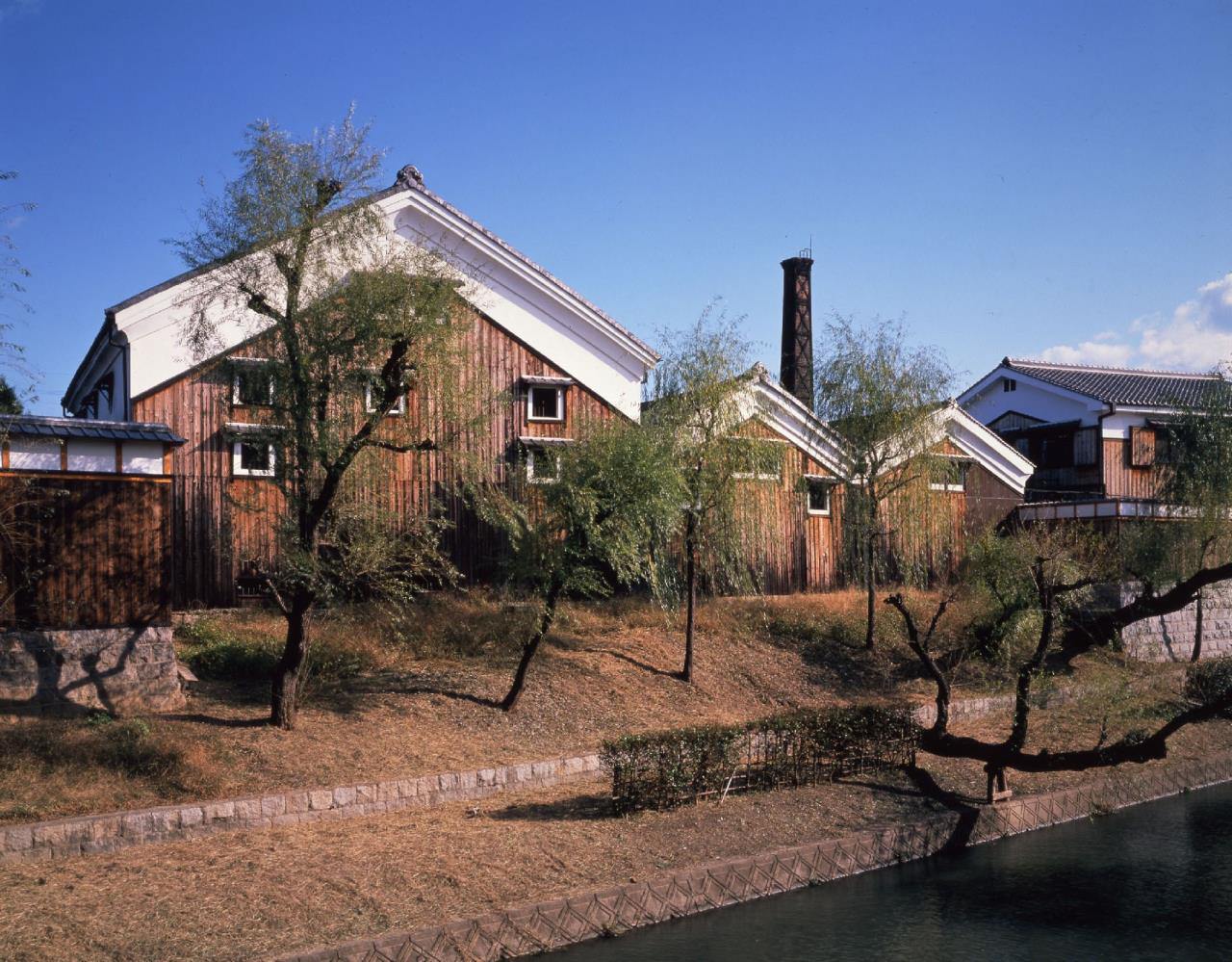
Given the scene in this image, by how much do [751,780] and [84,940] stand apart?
7998 millimetres

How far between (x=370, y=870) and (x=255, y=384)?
21.0 ft

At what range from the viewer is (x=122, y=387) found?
1791 centimetres

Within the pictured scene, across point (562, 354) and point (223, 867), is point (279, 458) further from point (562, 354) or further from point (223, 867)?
point (562, 354)

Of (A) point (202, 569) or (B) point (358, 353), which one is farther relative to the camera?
(A) point (202, 569)

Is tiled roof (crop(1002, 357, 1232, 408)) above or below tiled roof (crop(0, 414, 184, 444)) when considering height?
→ above

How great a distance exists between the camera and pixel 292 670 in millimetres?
13242

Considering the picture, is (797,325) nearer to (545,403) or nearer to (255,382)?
(545,403)

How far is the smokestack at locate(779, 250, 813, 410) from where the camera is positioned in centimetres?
2873

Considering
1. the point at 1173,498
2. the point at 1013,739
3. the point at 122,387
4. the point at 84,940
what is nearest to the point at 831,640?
the point at 1013,739

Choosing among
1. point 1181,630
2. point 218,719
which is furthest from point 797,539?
point 218,719

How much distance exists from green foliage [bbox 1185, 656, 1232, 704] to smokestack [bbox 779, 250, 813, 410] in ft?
37.3

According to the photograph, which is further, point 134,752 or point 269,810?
point 134,752

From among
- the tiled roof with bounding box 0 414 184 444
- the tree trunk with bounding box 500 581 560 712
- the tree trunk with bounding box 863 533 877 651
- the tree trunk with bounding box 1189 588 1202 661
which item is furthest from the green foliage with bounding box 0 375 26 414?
the tree trunk with bounding box 1189 588 1202 661

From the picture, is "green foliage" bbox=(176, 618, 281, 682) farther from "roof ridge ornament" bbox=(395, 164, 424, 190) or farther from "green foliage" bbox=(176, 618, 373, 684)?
"roof ridge ornament" bbox=(395, 164, 424, 190)
